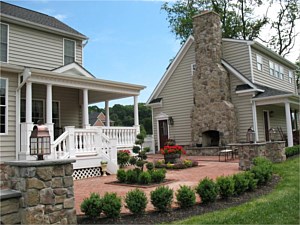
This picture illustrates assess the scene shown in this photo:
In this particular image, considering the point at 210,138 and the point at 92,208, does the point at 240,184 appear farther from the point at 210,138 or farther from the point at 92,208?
the point at 210,138

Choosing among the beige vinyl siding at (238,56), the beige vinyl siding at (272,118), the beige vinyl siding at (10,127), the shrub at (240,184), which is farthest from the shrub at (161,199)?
the beige vinyl siding at (238,56)

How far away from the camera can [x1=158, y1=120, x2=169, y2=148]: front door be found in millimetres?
20281

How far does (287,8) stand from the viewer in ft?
93.4

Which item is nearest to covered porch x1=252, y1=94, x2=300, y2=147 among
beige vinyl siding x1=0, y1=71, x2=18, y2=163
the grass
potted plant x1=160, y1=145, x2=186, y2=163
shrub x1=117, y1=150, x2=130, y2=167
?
potted plant x1=160, y1=145, x2=186, y2=163

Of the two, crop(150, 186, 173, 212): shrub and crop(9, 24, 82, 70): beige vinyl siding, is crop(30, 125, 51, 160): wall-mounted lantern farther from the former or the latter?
crop(9, 24, 82, 70): beige vinyl siding

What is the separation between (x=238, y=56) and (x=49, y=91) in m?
12.1

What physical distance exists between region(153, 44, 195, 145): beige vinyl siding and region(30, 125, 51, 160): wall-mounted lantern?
15.1m

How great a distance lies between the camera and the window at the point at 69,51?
48.1 ft

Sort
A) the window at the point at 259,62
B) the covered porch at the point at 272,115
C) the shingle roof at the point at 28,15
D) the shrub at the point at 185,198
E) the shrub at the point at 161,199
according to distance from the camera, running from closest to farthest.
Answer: the shrub at the point at 161,199 < the shrub at the point at 185,198 < the shingle roof at the point at 28,15 < the covered porch at the point at 272,115 < the window at the point at 259,62

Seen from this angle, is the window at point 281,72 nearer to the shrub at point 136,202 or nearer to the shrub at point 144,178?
the shrub at point 144,178

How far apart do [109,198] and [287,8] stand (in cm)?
2973

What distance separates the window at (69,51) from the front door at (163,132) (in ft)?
27.1

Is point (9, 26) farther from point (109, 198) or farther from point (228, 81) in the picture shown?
point (228, 81)

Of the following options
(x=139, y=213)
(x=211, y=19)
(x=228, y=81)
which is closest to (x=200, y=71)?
(x=228, y=81)
